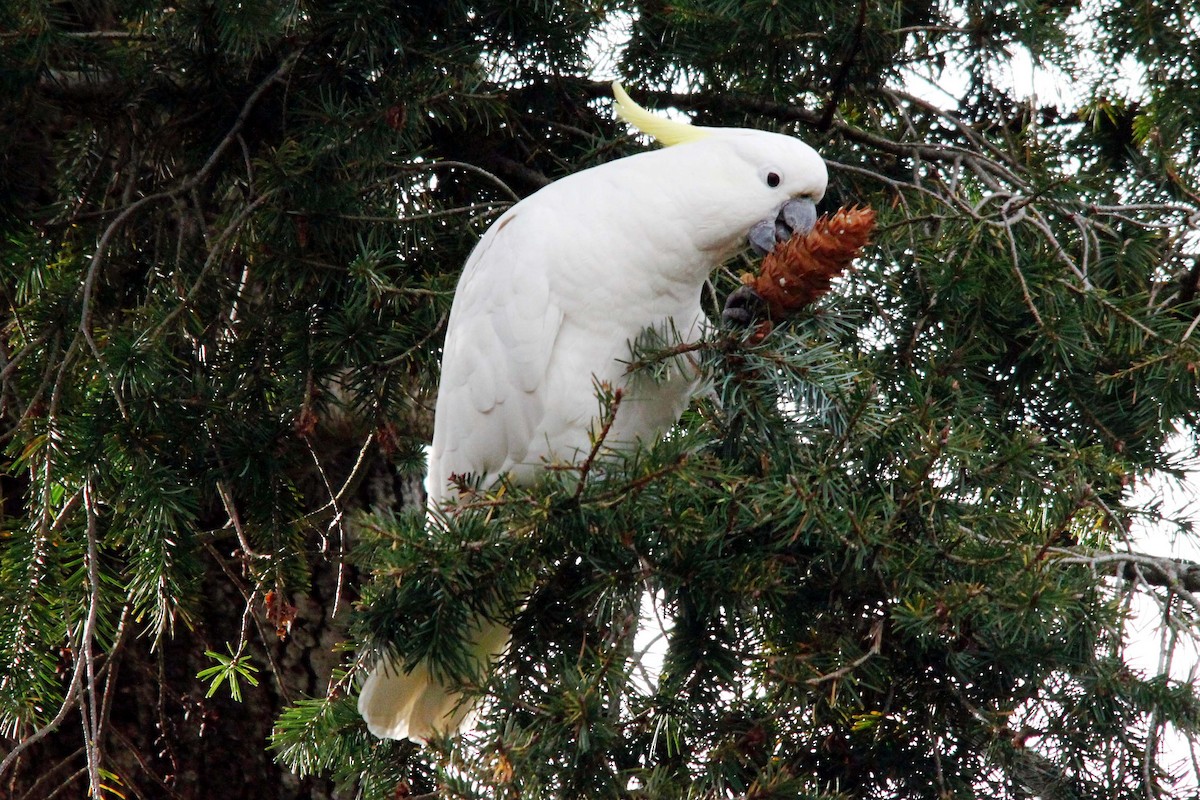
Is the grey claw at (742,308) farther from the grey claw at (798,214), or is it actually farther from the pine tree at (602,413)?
the grey claw at (798,214)

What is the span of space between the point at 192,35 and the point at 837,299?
136 centimetres

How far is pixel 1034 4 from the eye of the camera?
8.23 feet

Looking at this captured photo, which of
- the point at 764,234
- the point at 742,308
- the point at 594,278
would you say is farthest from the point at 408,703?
the point at 764,234

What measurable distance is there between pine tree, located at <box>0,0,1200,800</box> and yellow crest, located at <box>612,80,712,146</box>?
24 centimetres

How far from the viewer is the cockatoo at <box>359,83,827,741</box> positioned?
229cm

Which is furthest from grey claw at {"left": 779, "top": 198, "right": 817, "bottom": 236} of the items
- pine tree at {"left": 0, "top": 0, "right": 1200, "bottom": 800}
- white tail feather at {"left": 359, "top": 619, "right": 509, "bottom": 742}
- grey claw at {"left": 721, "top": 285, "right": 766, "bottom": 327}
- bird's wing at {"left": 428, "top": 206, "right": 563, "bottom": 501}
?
white tail feather at {"left": 359, "top": 619, "right": 509, "bottom": 742}

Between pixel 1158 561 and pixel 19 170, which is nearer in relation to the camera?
pixel 1158 561

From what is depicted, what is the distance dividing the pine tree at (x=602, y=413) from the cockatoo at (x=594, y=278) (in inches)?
5.1

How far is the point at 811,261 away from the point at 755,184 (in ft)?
1.98

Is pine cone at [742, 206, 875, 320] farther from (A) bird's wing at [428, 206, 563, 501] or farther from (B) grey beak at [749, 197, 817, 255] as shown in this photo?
(A) bird's wing at [428, 206, 563, 501]

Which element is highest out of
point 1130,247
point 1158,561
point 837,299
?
point 1130,247

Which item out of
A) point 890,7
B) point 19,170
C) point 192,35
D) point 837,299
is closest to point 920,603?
point 837,299

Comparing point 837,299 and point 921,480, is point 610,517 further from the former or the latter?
point 837,299

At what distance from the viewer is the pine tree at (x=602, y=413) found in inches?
66.7
